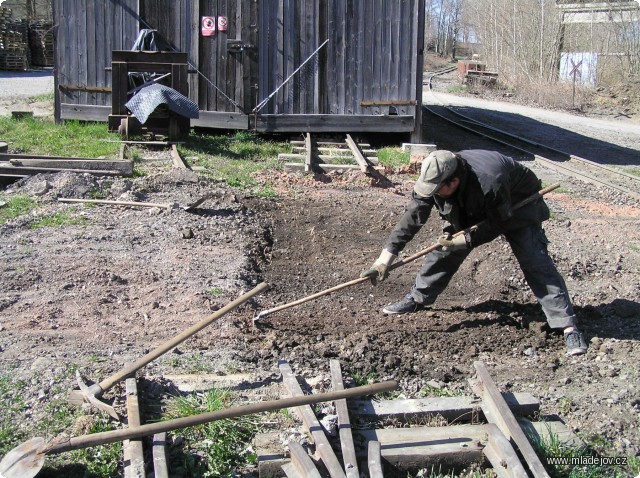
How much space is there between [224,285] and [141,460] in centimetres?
274

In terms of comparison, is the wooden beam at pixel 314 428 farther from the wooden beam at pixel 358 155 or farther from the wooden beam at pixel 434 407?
the wooden beam at pixel 358 155

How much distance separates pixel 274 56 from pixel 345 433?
10.5 metres

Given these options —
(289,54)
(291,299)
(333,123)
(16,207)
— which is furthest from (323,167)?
(291,299)

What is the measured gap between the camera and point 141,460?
11.6ft

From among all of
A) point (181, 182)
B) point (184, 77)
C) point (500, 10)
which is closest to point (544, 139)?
point (184, 77)

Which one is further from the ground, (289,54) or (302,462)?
(289,54)

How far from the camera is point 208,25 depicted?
523 inches

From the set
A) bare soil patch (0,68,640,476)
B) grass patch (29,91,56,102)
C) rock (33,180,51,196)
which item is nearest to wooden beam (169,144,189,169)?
bare soil patch (0,68,640,476)

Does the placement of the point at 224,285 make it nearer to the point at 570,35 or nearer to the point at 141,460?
the point at 141,460

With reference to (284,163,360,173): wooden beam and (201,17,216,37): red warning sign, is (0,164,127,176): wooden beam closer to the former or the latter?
(284,163,360,173): wooden beam

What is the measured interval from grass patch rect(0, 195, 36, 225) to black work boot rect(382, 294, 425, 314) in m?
4.53

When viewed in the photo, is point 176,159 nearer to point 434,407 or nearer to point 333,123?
point 333,123

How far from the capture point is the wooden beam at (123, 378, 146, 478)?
11.4 feet

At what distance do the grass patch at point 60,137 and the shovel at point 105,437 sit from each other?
788 cm
